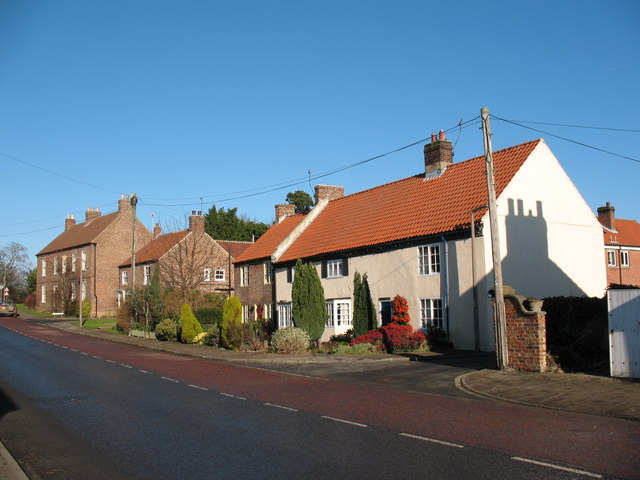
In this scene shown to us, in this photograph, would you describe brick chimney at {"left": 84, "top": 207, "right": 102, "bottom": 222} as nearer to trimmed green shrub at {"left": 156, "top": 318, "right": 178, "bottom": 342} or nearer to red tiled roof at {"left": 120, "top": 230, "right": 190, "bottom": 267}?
red tiled roof at {"left": 120, "top": 230, "right": 190, "bottom": 267}

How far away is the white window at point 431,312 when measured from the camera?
963 inches

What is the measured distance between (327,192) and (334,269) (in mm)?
9773

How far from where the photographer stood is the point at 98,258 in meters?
61.2

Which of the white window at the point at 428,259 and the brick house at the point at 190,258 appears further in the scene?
the brick house at the point at 190,258

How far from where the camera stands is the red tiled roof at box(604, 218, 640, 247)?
151 feet

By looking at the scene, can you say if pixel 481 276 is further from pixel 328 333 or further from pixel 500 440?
pixel 500 440

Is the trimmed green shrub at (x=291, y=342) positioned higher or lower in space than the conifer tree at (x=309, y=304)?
lower

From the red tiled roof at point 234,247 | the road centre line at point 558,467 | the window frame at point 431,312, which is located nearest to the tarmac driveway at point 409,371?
the window frame at point 431,312

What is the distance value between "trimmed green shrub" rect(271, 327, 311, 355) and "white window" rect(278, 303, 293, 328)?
27.8 ft

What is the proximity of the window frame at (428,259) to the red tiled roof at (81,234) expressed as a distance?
45387 millimetres

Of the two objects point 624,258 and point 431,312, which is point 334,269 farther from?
point 624,258

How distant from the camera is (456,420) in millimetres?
9961

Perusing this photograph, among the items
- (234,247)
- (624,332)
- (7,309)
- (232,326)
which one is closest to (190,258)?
(234,247)

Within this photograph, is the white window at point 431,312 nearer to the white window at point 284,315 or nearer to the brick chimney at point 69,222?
the white window at point 284,315
